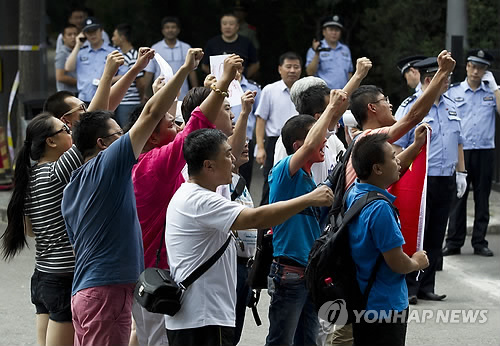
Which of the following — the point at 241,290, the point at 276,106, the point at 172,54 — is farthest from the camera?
the point at 172,54

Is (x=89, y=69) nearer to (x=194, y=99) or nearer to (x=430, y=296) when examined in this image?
(x=430, y=296)

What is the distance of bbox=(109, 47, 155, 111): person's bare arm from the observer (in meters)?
5.70

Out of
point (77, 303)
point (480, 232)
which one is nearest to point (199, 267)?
point (77, 303)

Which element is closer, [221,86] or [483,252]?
[221,86]

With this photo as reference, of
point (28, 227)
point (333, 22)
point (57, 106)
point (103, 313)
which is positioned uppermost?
point (333, 22)

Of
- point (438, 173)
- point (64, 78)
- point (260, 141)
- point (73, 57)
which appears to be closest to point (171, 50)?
point (73, 57)

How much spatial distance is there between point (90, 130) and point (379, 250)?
1.63 metres

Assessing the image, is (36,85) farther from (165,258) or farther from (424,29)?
(165,258)

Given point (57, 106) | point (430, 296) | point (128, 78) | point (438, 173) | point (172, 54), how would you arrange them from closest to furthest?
point (57, 106) → point (128, 78) → point (430, 296) → point (438, 173) → point (172, 54)

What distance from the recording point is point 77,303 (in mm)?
4875

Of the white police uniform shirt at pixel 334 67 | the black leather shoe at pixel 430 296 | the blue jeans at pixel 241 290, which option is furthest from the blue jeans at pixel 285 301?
the white police uniform shirt at pixel 334 67

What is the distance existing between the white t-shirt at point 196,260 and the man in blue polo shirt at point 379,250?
0.67m

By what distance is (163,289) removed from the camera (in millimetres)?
4617

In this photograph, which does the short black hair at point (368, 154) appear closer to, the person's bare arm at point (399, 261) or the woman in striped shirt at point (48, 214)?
the person's bare arm at point (399, 261)
